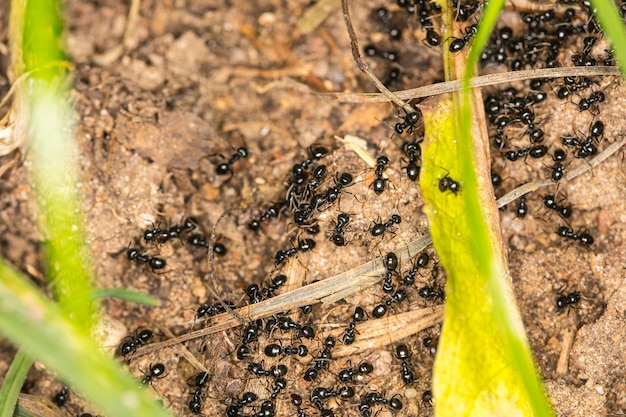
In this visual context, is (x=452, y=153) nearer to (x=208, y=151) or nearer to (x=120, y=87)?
(x=208, y=151)

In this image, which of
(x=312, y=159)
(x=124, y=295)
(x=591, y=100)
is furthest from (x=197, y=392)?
(x=591, y=100)

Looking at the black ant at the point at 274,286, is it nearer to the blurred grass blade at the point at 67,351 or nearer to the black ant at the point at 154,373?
the black ant at the point at 154,373

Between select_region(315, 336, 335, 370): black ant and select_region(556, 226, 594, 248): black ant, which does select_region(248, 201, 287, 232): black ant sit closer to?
select_region(315, 336, 335, 370): black ant

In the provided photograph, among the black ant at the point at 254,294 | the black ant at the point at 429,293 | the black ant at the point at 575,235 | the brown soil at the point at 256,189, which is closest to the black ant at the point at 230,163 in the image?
the brown soil at the point at 256,189

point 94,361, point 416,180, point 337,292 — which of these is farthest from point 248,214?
point 94,361

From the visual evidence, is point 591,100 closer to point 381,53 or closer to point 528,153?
point 528,153

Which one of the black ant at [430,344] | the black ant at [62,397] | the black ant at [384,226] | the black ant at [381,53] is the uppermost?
the black ant at [381,53]

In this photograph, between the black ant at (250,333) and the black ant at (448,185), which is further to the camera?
the black ant at (250,333)
